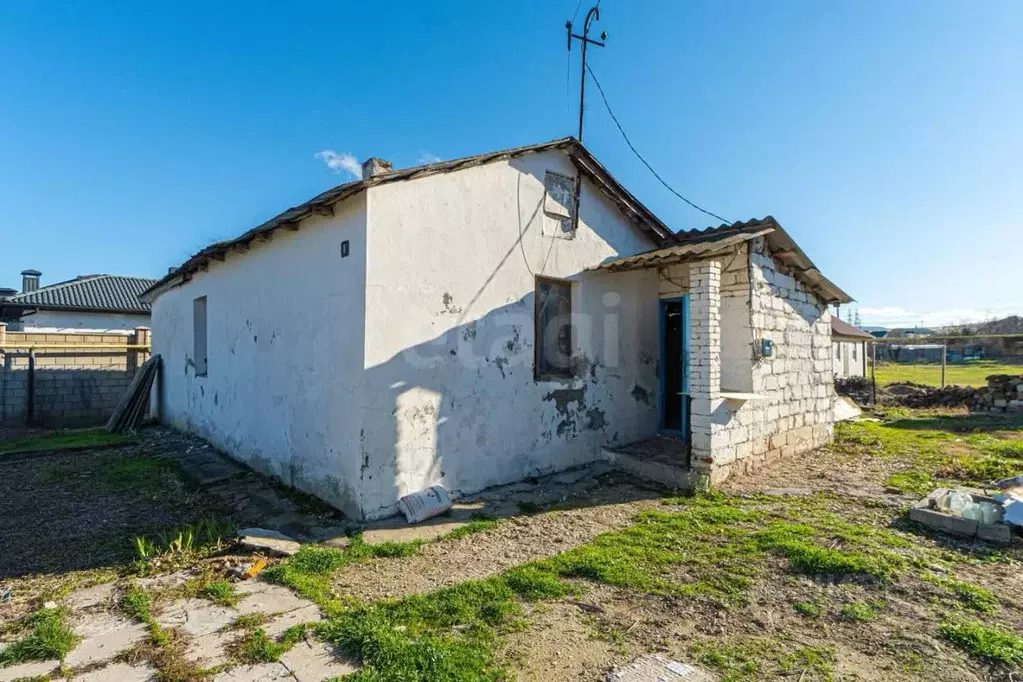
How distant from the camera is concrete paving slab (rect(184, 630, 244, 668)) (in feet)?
9.50

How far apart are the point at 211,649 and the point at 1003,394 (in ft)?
59.0

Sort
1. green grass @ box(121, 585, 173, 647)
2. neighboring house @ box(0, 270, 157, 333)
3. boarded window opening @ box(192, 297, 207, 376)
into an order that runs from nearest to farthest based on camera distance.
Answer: green grass @ box(121, 585, 173, 647) → boarded window opening @ box(192, 297, 207, 376) → neighboring house @ box(0, 270, 157, 333)

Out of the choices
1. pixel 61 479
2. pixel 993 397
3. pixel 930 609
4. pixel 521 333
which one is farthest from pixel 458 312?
pixel 993 397

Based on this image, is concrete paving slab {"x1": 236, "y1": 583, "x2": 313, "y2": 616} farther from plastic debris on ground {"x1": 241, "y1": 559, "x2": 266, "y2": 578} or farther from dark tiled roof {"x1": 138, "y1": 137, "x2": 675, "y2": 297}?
dark tiled roof {"x1": 138, "y1": 137, "x2": 675, "y2": 297}

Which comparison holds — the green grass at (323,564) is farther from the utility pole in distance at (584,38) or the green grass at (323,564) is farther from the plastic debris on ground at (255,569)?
the utility pole in distance at (584,38)

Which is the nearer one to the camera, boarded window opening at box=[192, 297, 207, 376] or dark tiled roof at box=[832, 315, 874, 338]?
boarded window opening at box=[192, 297, 207, 376]

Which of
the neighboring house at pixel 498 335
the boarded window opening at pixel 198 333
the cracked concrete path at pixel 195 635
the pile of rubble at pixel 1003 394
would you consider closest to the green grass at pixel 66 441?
the boarded window opening at pixel 198 333

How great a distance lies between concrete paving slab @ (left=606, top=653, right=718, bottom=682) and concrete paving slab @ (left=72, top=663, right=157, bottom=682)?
2541 mm

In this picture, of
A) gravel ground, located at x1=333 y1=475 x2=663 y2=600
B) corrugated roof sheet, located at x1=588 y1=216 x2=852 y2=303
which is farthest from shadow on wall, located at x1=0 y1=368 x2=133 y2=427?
corrugated roof sheet, located at x1=588 y1=216 x2=852 y2=303

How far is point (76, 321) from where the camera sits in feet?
65.6

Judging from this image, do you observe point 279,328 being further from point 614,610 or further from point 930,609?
point 930,609

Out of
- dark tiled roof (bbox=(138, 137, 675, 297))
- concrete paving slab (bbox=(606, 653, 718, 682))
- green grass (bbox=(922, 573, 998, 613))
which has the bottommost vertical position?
concrete paving slab (bbox=(606, 653, 718, 682))

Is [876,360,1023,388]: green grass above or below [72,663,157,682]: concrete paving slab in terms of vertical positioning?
above

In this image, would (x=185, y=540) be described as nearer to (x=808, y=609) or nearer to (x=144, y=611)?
(x=144, y=611)
